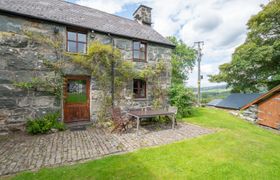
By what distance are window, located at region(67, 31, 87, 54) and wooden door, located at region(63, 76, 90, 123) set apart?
4.59ft

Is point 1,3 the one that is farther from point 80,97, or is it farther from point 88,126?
point 88,126

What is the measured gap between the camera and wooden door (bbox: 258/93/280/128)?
7.97 metres

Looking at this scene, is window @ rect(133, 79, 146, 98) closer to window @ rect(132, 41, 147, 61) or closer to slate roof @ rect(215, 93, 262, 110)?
window @ rect(132, 41, 147, 61)

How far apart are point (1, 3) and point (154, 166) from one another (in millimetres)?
8665

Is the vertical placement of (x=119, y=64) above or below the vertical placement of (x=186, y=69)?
below

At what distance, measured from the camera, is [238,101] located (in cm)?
1338

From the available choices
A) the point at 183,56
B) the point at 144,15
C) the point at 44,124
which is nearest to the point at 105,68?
the point at 44,124

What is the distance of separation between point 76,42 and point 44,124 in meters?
4.11

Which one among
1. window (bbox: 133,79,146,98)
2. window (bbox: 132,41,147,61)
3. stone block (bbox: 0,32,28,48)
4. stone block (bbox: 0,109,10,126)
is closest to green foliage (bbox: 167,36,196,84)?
window (bbox: 132,41,147,61)

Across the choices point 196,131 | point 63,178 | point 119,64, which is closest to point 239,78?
point 196,131

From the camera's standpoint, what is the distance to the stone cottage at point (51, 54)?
5.67 m

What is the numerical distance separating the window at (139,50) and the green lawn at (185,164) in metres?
5.70

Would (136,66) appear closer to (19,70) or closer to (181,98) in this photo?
(181,98)

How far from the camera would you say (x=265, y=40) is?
15.1 meters
